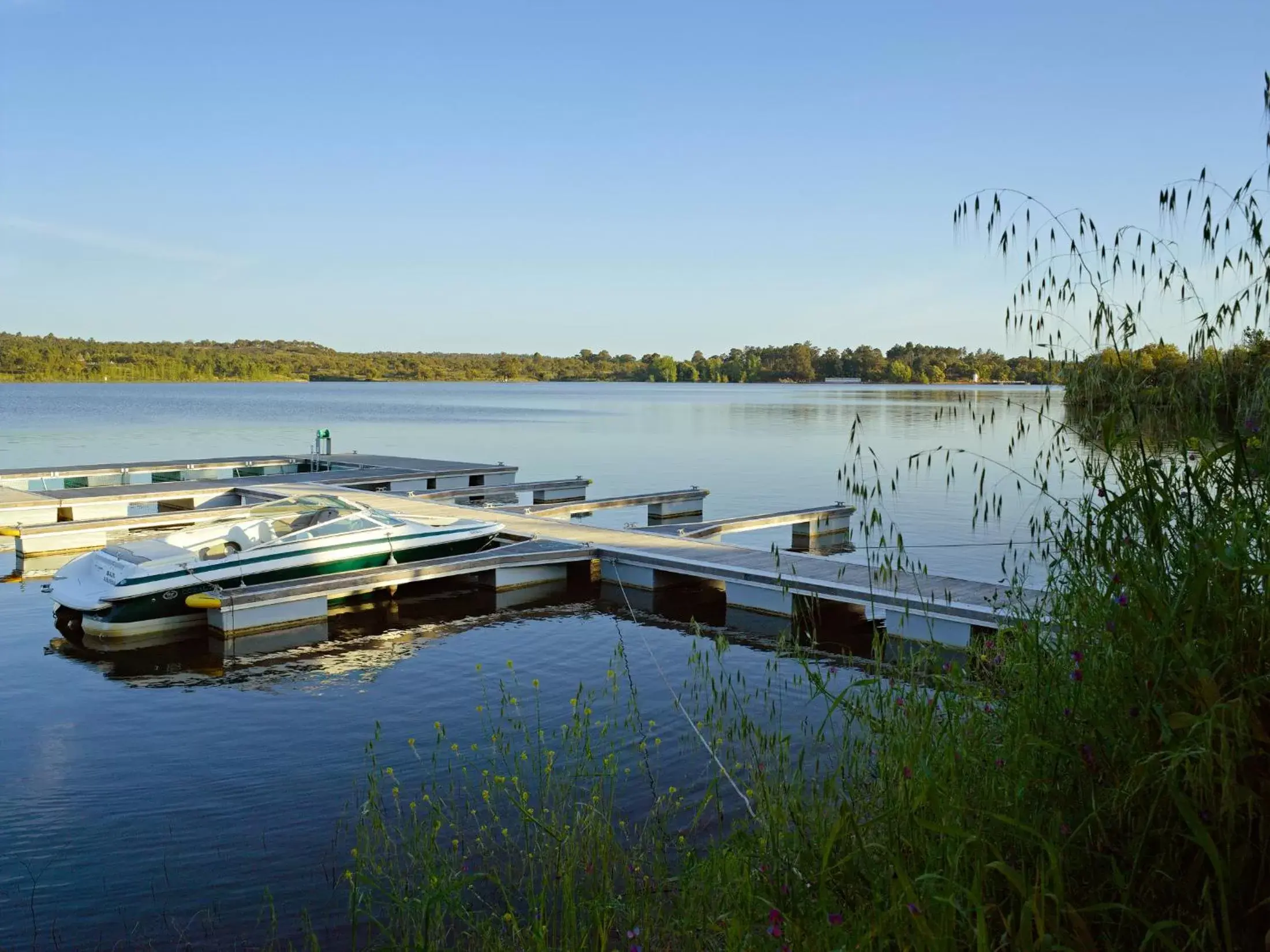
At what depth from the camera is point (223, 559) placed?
11.5 meters

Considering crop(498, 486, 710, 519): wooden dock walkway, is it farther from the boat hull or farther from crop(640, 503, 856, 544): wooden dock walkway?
the boat hull

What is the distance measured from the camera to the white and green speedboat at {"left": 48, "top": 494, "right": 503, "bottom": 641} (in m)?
11.1

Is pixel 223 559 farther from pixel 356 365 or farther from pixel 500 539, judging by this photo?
pixel 356 365

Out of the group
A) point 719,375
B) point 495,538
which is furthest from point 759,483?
point 719,375

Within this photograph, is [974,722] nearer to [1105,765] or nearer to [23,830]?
[1105,765]

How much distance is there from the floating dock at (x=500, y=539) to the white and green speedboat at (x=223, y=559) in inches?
12.0

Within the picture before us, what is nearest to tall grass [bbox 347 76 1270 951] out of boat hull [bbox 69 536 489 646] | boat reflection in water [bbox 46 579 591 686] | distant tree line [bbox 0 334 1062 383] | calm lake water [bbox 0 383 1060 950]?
calm lake water [bbox 0 383 1060 950]

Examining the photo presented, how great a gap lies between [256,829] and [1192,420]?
6004 millimetres

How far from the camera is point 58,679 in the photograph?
9.97m

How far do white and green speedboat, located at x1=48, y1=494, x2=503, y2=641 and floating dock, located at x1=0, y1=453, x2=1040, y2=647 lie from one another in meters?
0.31

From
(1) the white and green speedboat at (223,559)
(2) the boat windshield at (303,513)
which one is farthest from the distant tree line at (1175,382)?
(2) the boat windshield at (303,513)

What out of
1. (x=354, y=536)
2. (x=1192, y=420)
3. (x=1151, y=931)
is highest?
(x=1192, y=420)

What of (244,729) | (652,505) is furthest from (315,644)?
(652,505)

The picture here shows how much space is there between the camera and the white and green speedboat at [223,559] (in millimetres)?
11102
